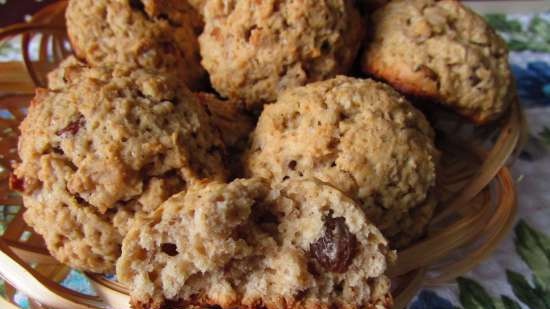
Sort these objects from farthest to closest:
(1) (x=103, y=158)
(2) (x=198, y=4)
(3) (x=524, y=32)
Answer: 1. (3) (x=524, y=32)
2. (2) (x=198, y=4)
3. (1) (x=103, y=158)

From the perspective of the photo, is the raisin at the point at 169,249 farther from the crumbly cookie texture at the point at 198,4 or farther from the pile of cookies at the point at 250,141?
the crumbly cookie texture at the point at 198,4

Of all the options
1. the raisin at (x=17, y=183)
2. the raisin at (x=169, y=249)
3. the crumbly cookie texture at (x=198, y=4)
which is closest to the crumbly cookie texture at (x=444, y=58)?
the crumbly cookie texture at (x=198, y=4)

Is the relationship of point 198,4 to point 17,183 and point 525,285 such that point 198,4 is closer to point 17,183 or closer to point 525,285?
point 17,183

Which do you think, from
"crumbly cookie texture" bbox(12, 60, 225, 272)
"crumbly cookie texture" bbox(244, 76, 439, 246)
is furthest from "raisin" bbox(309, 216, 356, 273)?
"crumbly cookie texture" bbox(12, 60, 225, 272)

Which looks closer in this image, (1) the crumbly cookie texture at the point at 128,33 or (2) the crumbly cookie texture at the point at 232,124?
(2) the crumbly cookie texture at the point at 232,124

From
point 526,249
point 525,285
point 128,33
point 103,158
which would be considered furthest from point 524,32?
point 103,158

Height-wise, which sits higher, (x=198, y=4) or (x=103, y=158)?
(x=198, y=4)

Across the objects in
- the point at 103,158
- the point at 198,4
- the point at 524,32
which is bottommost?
the point at 524,32

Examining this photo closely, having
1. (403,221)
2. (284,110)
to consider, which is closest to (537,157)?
(403,221)
